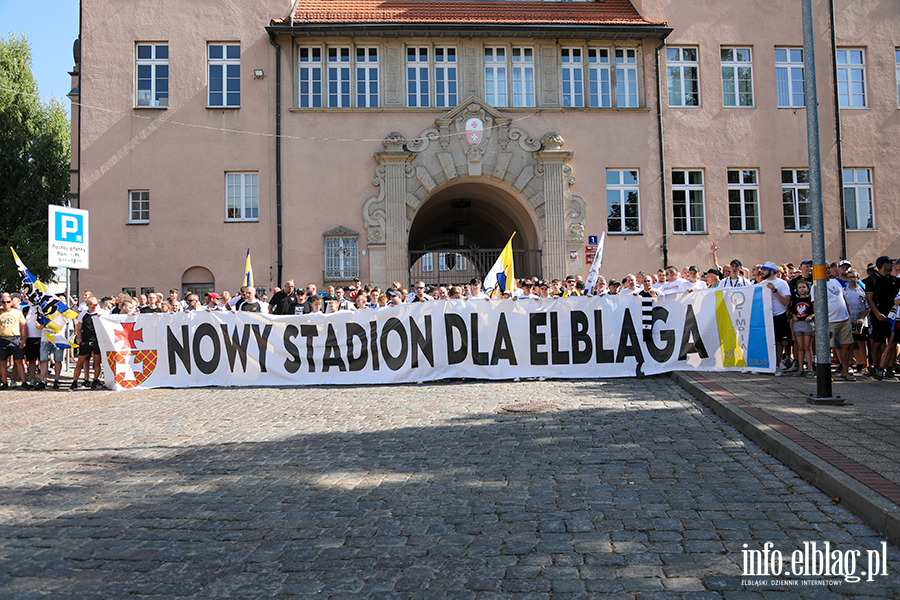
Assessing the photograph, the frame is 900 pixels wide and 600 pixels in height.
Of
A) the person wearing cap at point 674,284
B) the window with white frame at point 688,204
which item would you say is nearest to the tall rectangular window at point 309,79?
the window with white frame at point 688,204

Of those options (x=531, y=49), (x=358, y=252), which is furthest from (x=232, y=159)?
(x=531, y=49)

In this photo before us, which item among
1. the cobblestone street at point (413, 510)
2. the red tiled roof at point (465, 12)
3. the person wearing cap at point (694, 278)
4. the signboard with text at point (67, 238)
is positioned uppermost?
the red tiled roof at point (465, 12)

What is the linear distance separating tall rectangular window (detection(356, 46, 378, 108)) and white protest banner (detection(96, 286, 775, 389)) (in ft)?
42.1

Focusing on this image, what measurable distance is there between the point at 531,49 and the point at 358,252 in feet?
30.9

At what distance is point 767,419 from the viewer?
7.66 metres

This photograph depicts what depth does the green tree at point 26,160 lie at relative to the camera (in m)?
36.9

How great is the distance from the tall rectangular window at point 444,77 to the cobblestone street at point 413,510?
1729 centimetres

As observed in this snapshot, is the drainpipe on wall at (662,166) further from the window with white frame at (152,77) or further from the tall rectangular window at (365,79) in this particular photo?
the window with white frame at (152,77)

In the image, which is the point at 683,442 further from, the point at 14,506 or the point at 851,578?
the point at 14,506

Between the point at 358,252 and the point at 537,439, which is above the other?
the point at 358,252

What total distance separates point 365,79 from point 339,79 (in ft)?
2.98

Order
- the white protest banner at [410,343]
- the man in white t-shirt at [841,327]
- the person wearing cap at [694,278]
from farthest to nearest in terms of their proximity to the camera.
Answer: the person wearing cap at [694,278] → the white protest banner at [410,343] → the man in white t-shirt at [841,327]

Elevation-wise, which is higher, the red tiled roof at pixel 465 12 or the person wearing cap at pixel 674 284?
the red tiled roof at pixel 465 12

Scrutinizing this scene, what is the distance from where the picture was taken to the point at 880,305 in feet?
39.1
